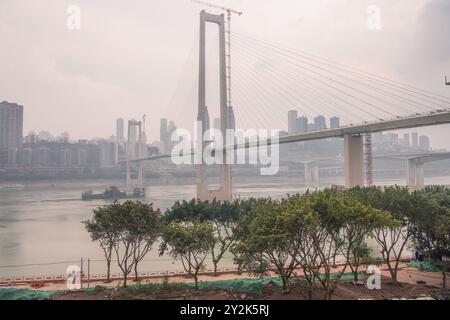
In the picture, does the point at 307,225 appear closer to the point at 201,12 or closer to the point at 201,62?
the point at 201,62

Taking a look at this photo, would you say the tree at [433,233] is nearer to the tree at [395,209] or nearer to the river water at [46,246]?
the tree at [395,209]

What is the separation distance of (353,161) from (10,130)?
3368 cm

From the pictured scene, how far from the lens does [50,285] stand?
7594mm

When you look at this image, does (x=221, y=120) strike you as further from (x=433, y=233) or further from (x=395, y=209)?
(x=433, y=233)

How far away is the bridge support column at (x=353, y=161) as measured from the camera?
679 inches

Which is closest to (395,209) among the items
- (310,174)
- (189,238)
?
(189,238)

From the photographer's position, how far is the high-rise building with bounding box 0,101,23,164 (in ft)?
121

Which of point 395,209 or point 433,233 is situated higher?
point 395,209

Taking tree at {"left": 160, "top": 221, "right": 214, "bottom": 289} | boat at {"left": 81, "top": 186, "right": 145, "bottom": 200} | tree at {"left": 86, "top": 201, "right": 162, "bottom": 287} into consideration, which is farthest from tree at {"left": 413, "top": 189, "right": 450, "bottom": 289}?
boat at {"left": 81, "top": 186, "right": 145, "bottom": 200}

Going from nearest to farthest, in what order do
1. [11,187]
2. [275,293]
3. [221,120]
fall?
[275,293] < [221,120] < [11,187]

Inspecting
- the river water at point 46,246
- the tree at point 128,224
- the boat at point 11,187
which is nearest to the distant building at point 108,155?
the boat at point 11,187

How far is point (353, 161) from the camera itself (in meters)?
17.3

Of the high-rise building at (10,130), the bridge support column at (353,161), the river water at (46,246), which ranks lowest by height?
the river water at (46,246)

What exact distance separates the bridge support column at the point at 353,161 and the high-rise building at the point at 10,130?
32691 millimetres
